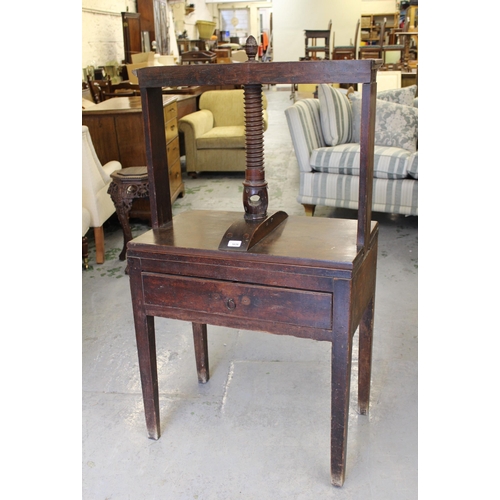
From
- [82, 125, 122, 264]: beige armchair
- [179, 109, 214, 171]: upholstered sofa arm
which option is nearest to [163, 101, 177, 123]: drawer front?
[179, 109, 214, 171]: upholstered sofa arm

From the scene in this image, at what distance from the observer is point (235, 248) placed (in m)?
1.54

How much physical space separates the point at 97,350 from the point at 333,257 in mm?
1497

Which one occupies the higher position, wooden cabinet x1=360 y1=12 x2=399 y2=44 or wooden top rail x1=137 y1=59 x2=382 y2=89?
wooden cabinet x1=360 y1=12 x2=399 y2=44

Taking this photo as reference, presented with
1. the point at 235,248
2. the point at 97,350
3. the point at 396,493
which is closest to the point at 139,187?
the point at 97,350

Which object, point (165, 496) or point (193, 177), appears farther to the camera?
point (193, 177)

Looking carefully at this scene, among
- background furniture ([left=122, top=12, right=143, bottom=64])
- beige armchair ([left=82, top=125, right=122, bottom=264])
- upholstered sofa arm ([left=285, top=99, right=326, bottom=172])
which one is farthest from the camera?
background furniture ([left=122, top=12, right=143, bottom=64])

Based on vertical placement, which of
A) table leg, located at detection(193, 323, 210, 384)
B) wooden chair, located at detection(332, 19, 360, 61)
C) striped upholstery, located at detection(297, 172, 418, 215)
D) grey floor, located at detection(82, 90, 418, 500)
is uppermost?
wooden chair, located at detection(332, 19, 360, 61)

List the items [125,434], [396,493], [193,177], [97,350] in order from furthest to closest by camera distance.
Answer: [193,177], [97,350], [125,434], [396,493]

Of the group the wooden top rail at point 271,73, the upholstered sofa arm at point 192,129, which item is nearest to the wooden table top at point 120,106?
the upholstered sofa arm at point 192,129

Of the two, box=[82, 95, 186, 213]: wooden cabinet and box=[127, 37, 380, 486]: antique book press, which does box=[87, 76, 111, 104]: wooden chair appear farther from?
box=[127, 37, 380, 486]: antique book press

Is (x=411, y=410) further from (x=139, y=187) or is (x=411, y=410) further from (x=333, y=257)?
(x=139, y=187)

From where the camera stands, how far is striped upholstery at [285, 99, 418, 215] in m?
3.92

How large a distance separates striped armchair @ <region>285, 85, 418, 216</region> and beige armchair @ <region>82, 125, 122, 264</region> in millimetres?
1471

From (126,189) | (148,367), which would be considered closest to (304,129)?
(126,189)
